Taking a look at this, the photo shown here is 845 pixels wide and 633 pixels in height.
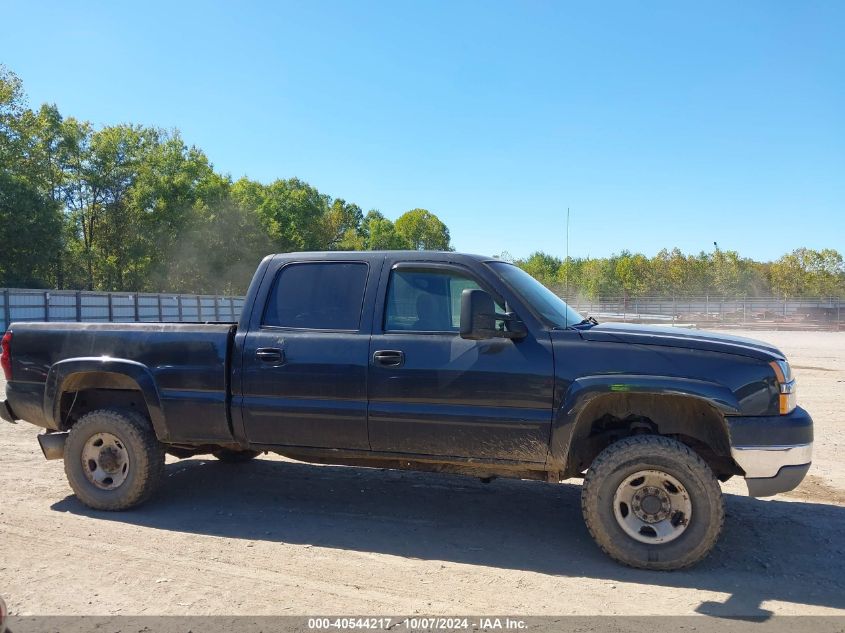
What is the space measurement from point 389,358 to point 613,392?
59.0 inches

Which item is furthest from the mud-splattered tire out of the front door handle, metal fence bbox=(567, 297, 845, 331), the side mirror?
metal fence bbox=(567, 297, 845, 331)

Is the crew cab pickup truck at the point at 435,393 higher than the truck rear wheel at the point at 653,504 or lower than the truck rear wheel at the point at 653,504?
higher

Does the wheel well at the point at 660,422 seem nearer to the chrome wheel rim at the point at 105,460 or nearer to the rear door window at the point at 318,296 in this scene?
the rear door window at the point at 318,296

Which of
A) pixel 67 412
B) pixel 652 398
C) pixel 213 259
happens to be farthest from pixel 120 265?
pixel 652 398

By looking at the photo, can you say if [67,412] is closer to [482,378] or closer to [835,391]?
[482,378]

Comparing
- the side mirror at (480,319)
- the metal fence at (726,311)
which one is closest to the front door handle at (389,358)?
the side mirror at (480,319)

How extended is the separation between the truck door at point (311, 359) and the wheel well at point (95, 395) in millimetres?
1106

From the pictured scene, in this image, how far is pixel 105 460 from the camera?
5.32 meters

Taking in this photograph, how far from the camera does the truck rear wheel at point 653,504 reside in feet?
13.4

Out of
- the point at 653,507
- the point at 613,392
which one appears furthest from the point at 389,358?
the point at 653,507

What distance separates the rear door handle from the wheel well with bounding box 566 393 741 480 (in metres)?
2.13

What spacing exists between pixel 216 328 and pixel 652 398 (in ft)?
10.5

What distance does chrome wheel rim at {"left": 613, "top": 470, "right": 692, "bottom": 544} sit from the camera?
13.6ft

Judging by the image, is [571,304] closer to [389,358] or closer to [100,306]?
[100,306]
